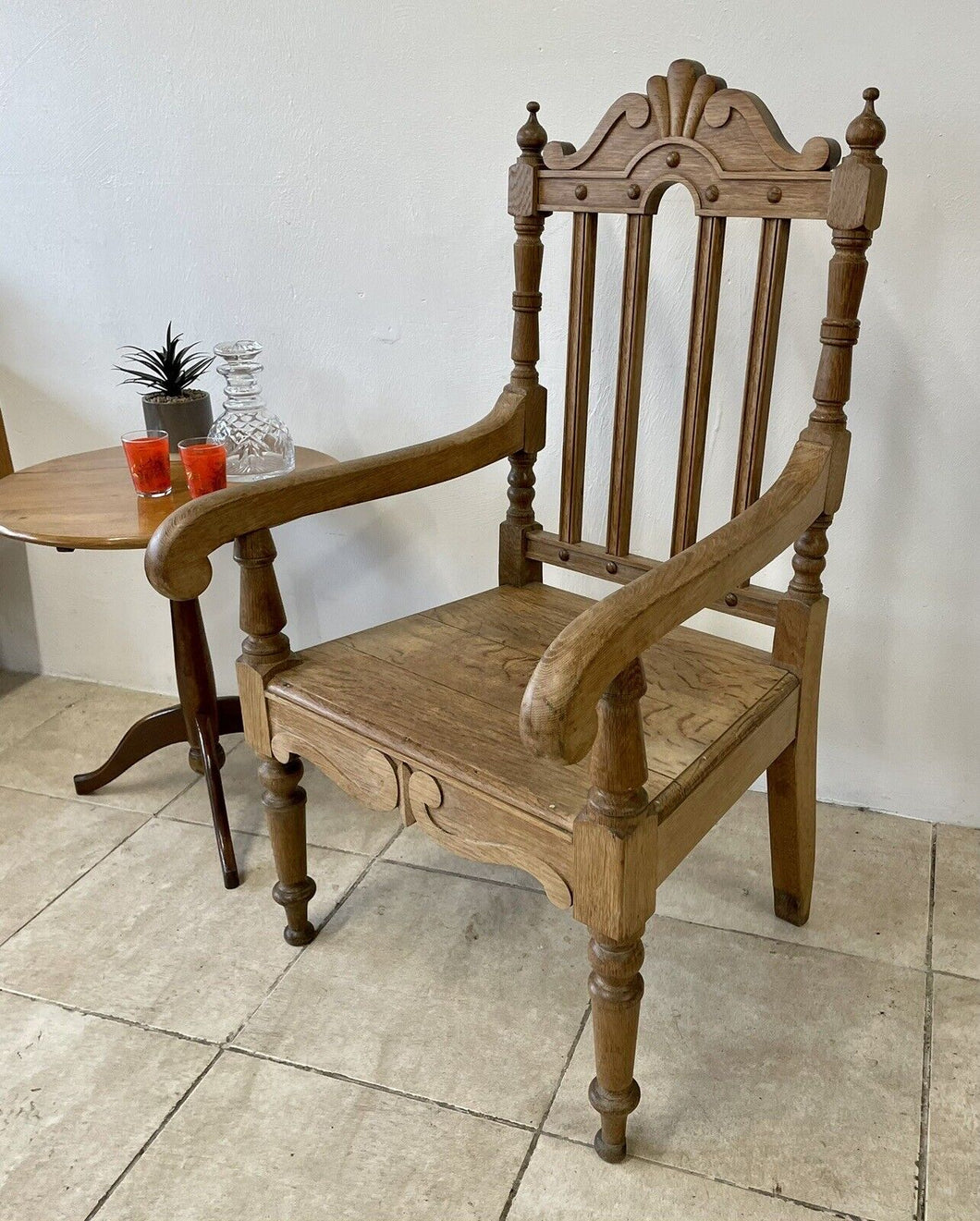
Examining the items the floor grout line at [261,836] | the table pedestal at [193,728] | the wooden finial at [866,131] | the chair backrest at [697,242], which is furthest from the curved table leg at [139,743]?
the wooden finial at [866,131]

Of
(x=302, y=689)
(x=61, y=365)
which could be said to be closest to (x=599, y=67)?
(x=302, y=689)

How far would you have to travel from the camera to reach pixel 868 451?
1608 mm

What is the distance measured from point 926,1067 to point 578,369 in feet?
3.32

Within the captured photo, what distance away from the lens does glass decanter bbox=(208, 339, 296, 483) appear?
1646 mm

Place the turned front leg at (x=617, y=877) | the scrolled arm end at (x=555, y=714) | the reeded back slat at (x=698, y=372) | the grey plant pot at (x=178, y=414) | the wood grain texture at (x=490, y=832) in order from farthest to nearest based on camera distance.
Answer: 1. the grey plant pot at (x=178, y=414)
2. the reeded back slat at (x=698, y=372)
3. the wood grain texture at (x=490, y=832)
4. the turned front leg at (x=617, y=877)
5. the scrolled arm end at (x=555, y=714)

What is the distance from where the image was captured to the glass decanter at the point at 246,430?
165 centimetres

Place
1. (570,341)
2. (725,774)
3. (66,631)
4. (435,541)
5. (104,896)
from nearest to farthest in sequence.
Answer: (725,774) < (570,341) < (104,896) < (435,541) < (66,631)

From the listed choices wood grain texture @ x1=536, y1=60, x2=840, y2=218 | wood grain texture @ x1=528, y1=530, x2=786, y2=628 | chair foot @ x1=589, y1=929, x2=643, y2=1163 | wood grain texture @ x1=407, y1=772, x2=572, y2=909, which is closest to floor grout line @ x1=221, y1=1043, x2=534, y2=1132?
chair foot @ x1=589, y1=929, x2=643, y2=1163

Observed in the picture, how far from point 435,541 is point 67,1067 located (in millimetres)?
1045

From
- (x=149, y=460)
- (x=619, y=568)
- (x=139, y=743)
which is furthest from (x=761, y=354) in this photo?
(x=139, y=743)

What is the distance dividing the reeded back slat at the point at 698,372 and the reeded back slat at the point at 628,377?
68 millimetres

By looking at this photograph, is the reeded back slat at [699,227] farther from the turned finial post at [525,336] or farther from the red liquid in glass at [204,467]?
the red liquid in glass at [204,467]

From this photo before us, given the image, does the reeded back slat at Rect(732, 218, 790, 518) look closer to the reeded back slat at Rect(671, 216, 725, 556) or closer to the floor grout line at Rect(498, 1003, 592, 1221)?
the reeded back slat at Rect(671, 216, 725, 556)

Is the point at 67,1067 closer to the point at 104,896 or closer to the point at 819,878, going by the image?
the point at 104,896
